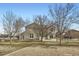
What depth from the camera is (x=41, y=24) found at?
18.8 ft

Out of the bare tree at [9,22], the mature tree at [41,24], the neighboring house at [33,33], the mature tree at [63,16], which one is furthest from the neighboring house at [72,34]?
the bare tree at [9,22]

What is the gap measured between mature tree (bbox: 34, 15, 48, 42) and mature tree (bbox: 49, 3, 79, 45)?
146 mm

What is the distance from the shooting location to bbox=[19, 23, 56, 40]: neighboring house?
570 cm

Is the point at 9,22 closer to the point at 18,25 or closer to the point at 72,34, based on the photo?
the point at 18,25

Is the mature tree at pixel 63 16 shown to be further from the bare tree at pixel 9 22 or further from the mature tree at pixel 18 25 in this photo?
the bare tree at pixel 9 22

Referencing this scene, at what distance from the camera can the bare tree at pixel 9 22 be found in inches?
224

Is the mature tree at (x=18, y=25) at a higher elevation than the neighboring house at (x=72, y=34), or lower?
higher

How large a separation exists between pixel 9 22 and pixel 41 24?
543mm

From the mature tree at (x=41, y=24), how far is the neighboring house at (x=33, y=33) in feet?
0.13

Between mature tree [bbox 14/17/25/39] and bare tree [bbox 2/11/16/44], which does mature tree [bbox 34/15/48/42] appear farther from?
bare tree [bbox 2/11/16/44]

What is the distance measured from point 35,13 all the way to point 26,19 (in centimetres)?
19

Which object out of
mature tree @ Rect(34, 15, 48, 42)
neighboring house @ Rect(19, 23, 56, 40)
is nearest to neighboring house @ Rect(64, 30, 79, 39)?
neighboring house @ Rect(19, 23, 56, 40)

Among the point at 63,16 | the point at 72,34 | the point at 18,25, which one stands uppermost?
the point at 63,16

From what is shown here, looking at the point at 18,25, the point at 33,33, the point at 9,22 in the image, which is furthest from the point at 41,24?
the point at 9,22
